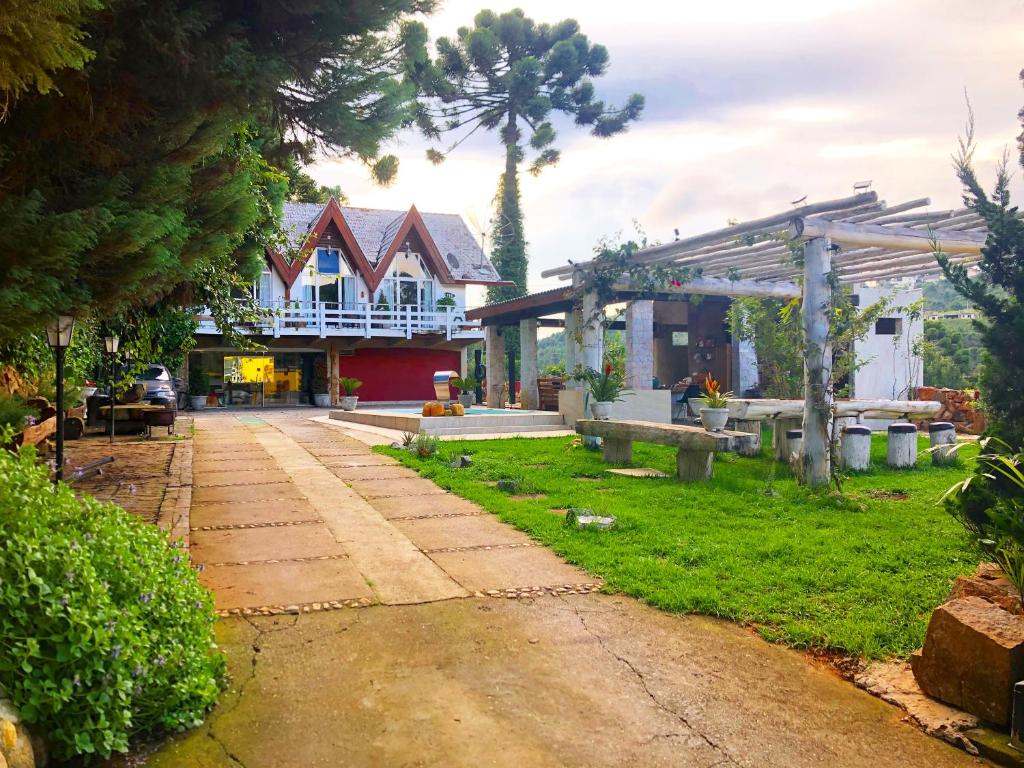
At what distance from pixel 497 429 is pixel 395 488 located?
22.1ft

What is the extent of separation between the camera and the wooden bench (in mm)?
8008

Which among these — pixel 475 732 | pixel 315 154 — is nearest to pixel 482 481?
pixel 315 154

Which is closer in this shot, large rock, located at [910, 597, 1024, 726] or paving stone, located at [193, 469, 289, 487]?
large rock, located at [910, 597, 1024, 726]

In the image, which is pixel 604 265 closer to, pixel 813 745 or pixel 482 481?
pixel 482 481

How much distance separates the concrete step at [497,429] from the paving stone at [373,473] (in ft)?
14.3

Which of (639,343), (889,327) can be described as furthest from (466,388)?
(889,327)

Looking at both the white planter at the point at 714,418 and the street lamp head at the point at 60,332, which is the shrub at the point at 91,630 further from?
the white planter at the point at 714,418

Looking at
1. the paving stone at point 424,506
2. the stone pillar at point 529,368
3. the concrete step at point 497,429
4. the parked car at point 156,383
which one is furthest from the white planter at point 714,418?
the parked car at point 156,383

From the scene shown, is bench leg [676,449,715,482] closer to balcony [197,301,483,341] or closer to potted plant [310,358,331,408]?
balcony [197,301,483,341]

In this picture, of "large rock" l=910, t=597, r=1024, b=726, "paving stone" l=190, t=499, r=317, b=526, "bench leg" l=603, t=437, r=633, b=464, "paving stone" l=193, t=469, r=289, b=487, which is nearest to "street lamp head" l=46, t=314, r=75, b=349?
"paving stone" l=190, t=499, r=317, b=526

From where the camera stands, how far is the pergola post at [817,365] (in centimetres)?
829

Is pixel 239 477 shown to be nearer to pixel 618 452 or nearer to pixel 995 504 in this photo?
pixel 618 452

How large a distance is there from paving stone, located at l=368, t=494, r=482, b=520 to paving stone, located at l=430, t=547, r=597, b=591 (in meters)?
1.49

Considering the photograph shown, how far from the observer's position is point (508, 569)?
5043 millimetres
